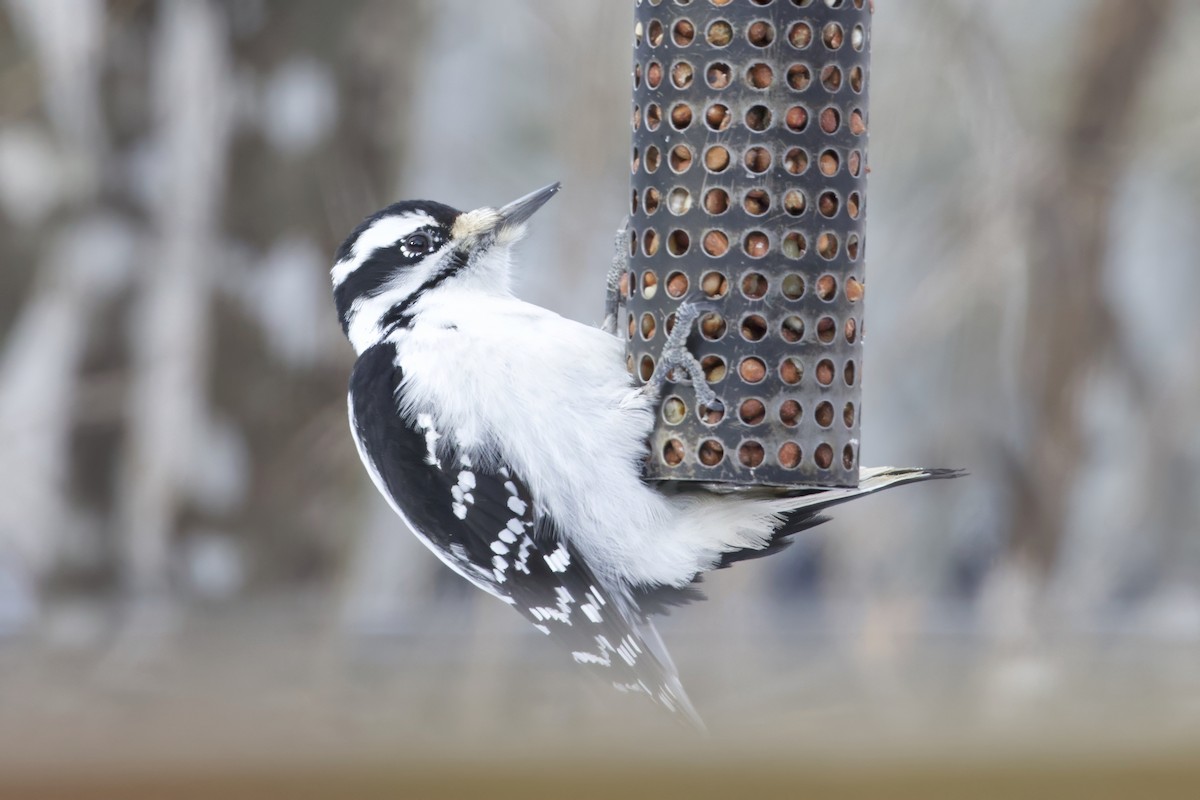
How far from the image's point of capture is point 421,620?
527 cm

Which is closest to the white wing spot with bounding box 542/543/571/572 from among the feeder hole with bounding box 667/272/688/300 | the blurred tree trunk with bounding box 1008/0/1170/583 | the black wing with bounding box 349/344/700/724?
the black wing with bounding box 349/344/700/724

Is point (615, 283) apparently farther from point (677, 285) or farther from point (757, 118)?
point (757, 118)

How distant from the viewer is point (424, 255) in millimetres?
2883

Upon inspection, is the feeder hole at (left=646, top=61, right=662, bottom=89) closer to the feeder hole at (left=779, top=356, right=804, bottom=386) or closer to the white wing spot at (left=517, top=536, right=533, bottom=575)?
the feeder hole at (left=779, top=356, right=804, bottom=386)

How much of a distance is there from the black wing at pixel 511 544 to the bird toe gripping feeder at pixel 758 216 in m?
0.31

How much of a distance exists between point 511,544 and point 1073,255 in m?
3.48

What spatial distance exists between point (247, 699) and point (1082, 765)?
2988 mm

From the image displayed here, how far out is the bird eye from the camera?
9.47 feet

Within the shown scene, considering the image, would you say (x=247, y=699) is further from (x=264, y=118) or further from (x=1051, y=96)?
(x=1051, y=96)

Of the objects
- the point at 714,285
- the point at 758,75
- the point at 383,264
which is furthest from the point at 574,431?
the point at 758,75

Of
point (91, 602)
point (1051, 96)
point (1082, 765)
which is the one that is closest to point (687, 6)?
point (1082, 765)

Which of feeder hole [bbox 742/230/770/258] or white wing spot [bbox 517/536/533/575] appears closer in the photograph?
feeder hole [bbox 742/230/770/258]

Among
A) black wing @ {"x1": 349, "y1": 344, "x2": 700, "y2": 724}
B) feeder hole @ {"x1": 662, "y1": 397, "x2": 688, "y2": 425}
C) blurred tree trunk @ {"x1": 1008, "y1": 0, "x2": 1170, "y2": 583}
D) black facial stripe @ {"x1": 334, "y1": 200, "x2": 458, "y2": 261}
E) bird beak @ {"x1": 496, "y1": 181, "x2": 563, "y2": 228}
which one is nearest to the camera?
feeder hole @ {"x1": 662, "y1": 397, "x2": 688, "y2": 425}

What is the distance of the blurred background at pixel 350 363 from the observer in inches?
194
